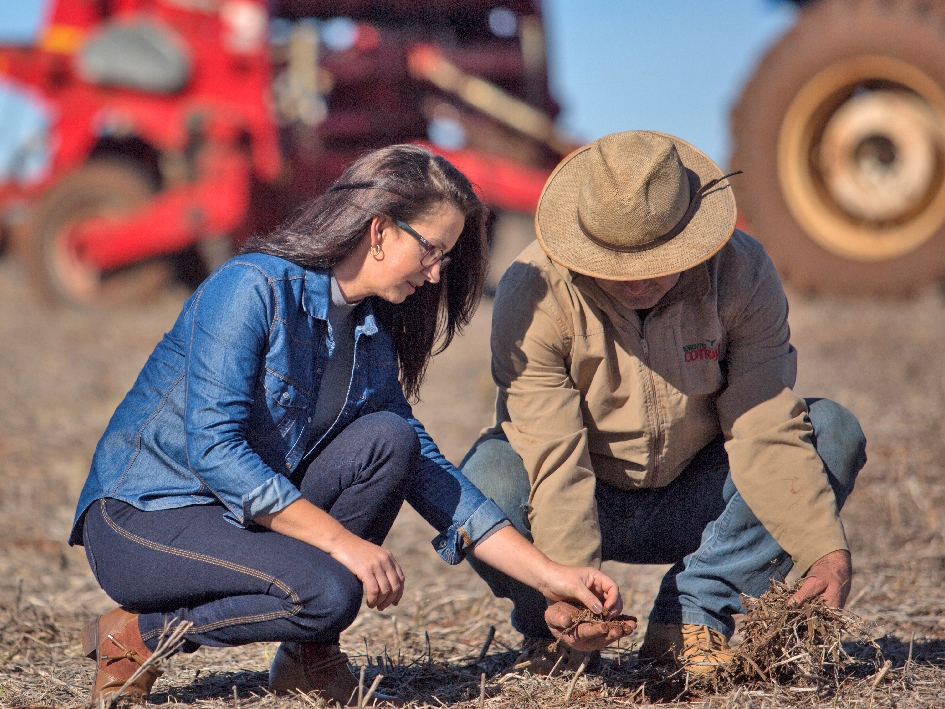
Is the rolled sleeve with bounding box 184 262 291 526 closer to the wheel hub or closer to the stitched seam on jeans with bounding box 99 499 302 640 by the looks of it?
the stitched seam on jeans with bounding box 99 499 302 640

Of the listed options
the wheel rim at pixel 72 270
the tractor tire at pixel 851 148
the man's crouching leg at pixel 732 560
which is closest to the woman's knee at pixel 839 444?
the man's crouching leg at pixel 732 560

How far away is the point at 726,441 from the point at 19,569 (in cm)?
209

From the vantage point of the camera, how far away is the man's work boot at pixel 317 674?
2.13 meters

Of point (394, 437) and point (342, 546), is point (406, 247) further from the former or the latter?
point (342, 546)

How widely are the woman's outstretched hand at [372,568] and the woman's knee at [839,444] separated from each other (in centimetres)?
91

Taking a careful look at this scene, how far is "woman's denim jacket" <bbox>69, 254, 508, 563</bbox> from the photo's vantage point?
192 cm

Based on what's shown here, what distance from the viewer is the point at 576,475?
2.14 m

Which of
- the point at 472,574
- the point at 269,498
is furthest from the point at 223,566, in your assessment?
the point at 472,574

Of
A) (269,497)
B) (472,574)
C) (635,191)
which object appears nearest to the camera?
(269,497)

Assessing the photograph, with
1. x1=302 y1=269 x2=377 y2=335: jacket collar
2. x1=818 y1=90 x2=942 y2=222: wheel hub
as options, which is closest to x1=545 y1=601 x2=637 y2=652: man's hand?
x1=302 y1=269 x2=377 y2=335: jacket collar

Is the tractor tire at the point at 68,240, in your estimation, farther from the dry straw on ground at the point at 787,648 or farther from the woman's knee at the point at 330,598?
the dry straw on ground at the point at 787,648

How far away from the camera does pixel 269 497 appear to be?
1902 mm

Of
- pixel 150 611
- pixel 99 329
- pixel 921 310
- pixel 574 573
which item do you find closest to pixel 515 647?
pixel 574 573

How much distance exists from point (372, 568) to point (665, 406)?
0.68 metres
